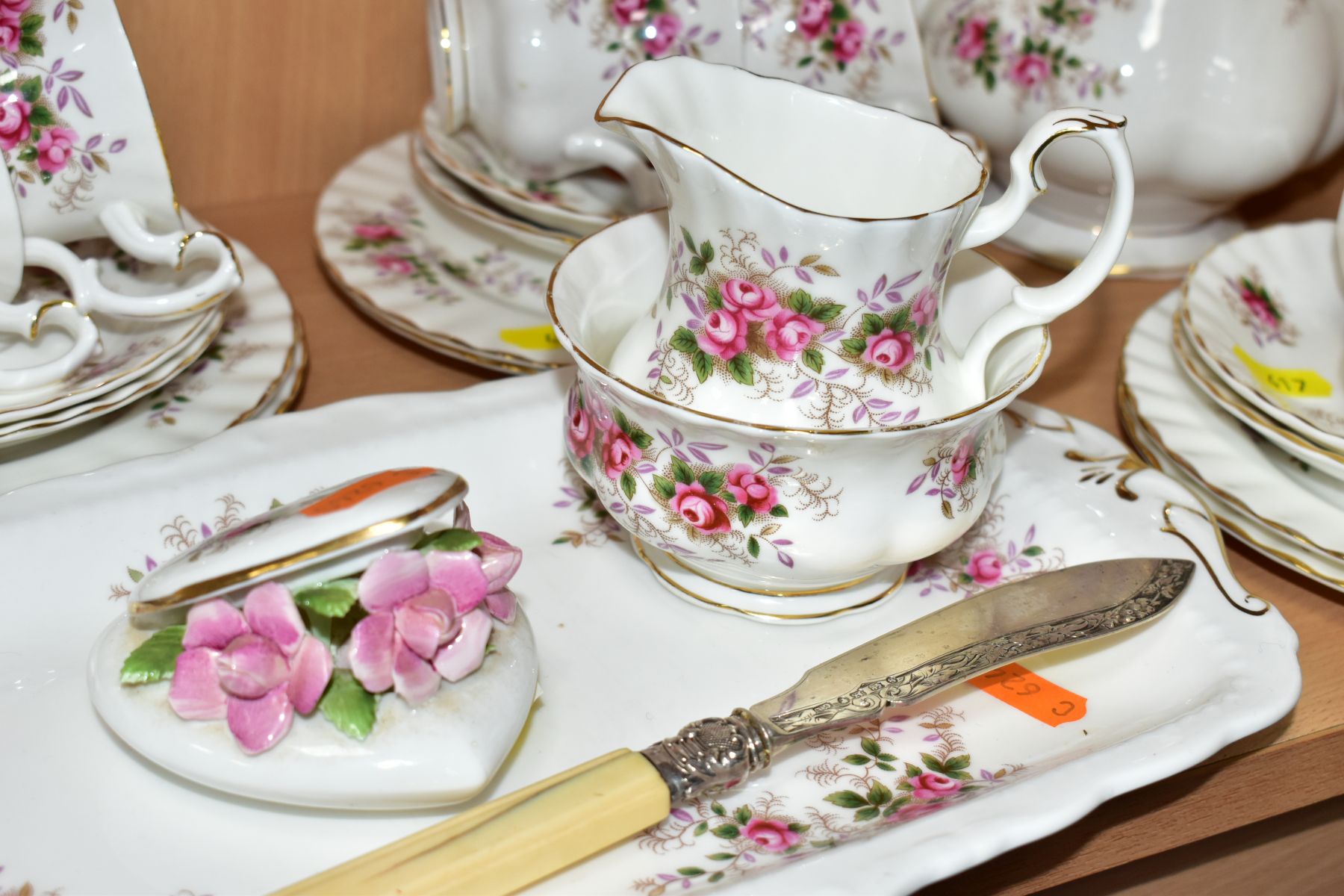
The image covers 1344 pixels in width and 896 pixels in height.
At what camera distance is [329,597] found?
0.47 meters

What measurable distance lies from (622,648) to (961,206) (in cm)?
26

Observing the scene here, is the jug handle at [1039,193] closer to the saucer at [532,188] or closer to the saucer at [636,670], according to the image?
the saucer at [636,670]

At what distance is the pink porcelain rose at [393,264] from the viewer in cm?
86

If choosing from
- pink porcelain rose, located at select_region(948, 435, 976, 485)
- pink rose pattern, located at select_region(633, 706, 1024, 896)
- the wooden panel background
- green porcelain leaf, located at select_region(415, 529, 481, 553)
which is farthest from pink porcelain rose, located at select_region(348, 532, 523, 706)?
the wooden panel background

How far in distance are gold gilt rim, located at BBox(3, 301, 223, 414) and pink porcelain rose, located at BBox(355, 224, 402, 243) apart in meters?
0.23

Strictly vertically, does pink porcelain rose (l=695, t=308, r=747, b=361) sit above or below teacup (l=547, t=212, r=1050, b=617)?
above

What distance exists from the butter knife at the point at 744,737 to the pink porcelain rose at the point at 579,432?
15cm

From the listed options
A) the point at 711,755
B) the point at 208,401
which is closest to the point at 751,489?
the point at 711,755

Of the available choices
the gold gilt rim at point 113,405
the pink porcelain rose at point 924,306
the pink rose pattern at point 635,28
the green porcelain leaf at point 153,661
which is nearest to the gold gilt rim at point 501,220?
the pink rose pattern at point 635,28

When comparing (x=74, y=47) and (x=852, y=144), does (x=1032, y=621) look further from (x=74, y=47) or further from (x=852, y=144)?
(x=74, y=47)

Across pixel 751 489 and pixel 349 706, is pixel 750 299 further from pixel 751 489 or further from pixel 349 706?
pixel 349 706

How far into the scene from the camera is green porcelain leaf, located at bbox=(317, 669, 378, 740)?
0.47 meters

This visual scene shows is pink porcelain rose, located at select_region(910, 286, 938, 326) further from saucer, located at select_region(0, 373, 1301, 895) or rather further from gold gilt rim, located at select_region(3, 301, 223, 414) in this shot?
gold gilt rim, located at select_region(3, 301, 223, 414)

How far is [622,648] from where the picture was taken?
1.96 feet
